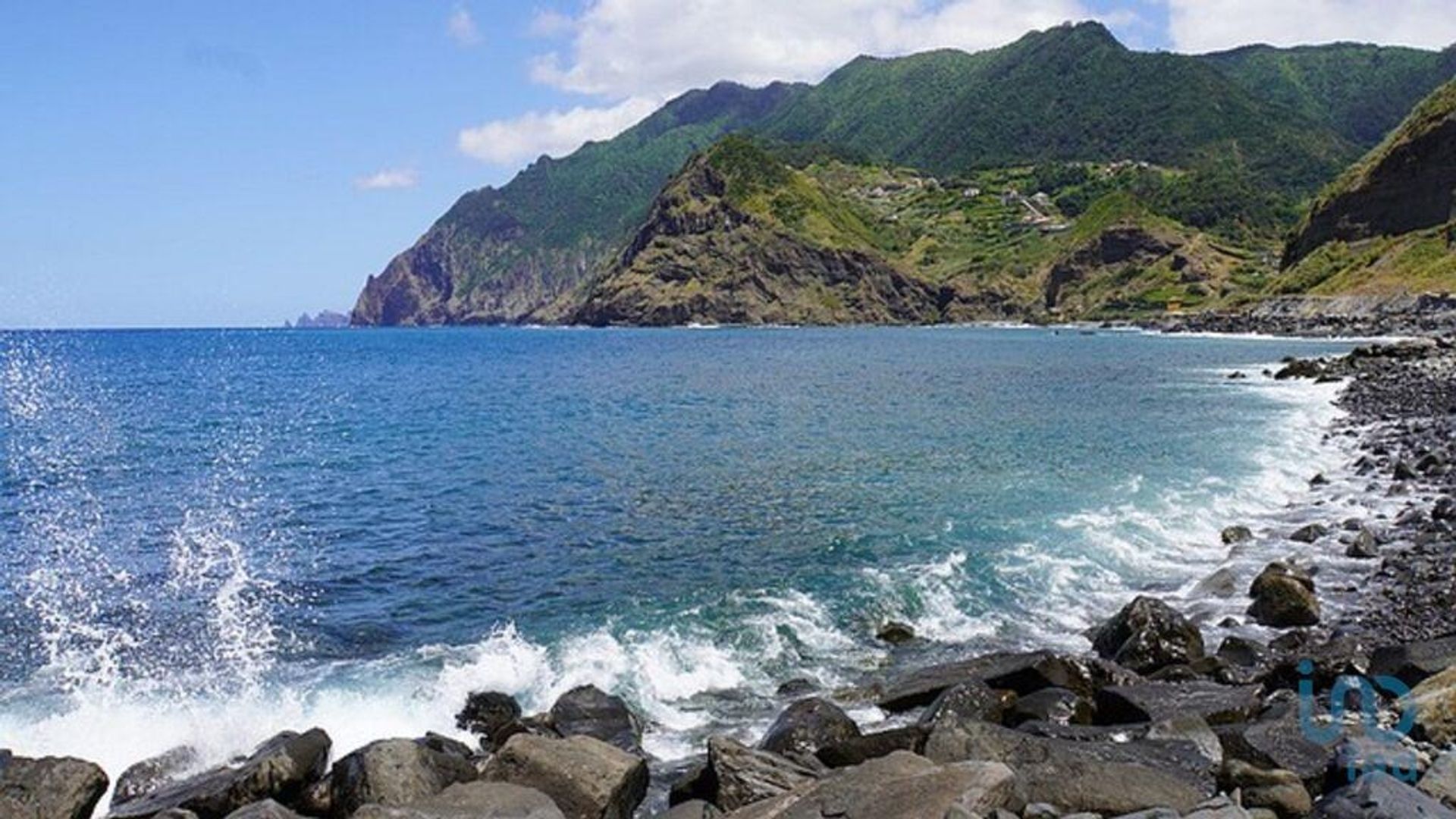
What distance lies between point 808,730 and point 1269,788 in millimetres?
5320

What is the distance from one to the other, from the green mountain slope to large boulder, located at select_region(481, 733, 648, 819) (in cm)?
14655

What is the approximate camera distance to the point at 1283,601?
62.7 feet

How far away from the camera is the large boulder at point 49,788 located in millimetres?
11148

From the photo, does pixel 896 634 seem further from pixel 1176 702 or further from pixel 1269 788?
pixel 1269 788

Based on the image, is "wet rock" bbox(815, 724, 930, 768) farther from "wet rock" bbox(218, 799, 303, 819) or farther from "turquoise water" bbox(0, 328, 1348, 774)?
"wet rock" bbox(218, 799, 303, 819)

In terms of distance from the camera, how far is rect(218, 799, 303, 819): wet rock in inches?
404

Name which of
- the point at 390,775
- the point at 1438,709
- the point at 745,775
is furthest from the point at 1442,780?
the point at 390,775

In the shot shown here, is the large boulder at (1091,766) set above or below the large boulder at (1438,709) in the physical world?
below

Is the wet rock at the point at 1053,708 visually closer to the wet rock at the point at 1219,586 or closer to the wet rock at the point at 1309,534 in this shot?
the wet rock at the point at 1219,586

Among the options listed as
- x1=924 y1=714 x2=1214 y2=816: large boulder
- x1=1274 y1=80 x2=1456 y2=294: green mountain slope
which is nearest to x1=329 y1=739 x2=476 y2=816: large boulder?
x1=924 y1=714 x2=1214 y2=816: large boulder

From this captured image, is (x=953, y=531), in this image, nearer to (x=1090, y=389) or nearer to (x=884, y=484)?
(x=884, y=484)

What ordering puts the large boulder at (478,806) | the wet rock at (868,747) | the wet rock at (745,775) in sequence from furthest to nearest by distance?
the wet rock at (868,747), the wet rock at (745,775), the large boulder at (478,806)

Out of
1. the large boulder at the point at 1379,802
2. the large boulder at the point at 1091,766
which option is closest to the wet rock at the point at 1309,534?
the large boulder at the point at 1091,766

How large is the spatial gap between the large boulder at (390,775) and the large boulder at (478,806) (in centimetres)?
46
